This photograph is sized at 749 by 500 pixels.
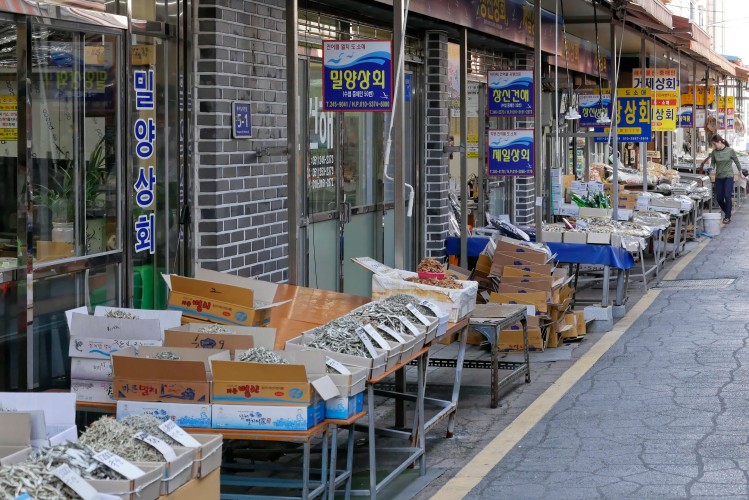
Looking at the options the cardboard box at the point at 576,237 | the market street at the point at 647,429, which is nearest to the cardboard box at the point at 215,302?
the market street at the point at 647,429

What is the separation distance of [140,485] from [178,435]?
62 centimetres

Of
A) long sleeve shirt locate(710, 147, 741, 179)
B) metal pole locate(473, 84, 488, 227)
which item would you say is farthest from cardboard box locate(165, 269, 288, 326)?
long sleeve shirt locate(710, 147, 741, 179)

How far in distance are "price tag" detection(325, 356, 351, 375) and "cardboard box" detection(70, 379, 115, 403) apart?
1.10m

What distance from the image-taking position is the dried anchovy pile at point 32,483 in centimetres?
375

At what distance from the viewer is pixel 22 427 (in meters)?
4.39

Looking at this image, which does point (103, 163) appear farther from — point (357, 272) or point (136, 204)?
point (357, 272)

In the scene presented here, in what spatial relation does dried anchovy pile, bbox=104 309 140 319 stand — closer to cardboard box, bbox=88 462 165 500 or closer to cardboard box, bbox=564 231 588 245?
cardboard box, bbox=88 462 165 500

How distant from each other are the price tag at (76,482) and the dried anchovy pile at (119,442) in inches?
18.6

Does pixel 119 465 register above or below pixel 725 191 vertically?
below

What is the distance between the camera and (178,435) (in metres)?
4.70

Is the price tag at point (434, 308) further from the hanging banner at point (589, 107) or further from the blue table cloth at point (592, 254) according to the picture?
the hanging banner at point (589, 107)

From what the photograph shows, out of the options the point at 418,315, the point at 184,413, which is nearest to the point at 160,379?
the point at 184,413

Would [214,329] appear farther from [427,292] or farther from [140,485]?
[140,485]

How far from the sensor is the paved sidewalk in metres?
6.65
